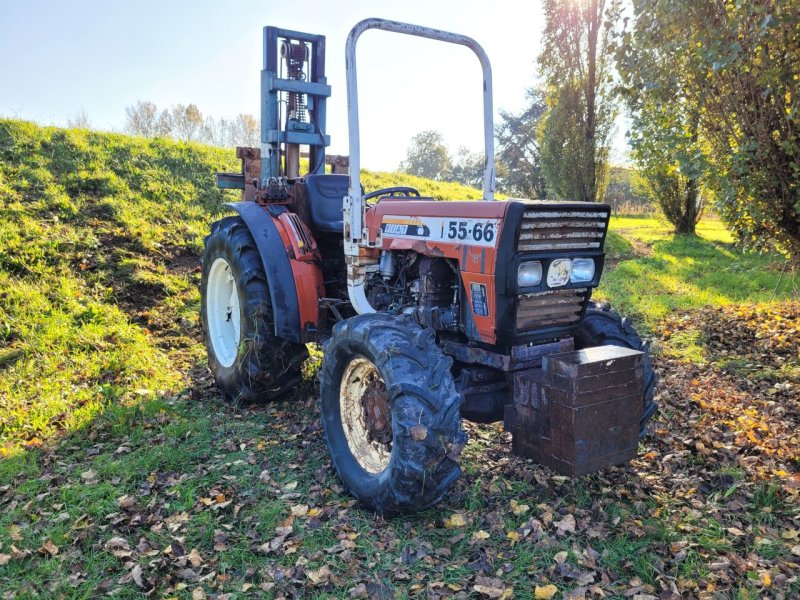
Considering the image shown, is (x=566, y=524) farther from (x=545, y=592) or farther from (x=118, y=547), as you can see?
(x=118, y=547)

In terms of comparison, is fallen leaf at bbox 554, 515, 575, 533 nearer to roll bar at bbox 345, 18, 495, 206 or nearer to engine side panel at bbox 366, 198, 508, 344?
engine side panel at bbox 366, 198, 508, 344

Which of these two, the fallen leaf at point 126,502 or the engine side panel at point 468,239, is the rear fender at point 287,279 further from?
the fallen leaf at point 126,502

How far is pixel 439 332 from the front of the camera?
365 centimetres

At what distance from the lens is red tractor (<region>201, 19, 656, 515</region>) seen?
2990mm

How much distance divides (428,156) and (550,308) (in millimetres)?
45742

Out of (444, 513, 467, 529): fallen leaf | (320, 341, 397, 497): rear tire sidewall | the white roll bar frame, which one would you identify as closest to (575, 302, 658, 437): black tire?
the white roll bar frame

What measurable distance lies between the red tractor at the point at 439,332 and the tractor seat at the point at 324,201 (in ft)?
0.04

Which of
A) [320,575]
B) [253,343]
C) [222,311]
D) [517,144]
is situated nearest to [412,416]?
[320,575]

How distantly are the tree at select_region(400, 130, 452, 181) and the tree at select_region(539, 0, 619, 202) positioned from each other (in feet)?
96.2

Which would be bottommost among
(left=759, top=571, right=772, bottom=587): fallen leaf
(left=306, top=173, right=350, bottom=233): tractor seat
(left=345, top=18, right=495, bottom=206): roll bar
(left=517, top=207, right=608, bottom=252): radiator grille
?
(left=759, top=571, right=772, bottom=587): fallen leaf

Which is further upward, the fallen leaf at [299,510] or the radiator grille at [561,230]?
the radiator grille at [561,230]

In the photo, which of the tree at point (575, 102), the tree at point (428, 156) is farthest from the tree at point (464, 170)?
the tree at point (575, 102)

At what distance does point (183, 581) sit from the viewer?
110 inches

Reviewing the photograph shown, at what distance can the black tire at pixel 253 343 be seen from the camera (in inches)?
178
